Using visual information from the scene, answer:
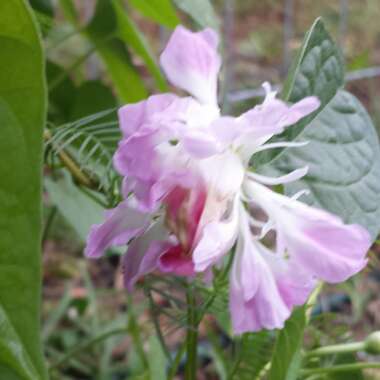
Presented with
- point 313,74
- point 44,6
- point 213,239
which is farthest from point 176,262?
point 44,6

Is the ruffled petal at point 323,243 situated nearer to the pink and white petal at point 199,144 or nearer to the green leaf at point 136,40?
the pink and white petal at point 199,144

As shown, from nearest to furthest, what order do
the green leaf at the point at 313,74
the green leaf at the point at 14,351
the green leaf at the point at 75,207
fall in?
the green leaf at the point at 14,351
the green leaf at the point at 313,74
the green leaf at the point at 75,207

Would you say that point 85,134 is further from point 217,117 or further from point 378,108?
point 378,108

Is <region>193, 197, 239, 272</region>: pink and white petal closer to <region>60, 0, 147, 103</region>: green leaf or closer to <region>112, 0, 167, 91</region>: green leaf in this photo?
<region>112, 0, 167, 91</region>: green leaf

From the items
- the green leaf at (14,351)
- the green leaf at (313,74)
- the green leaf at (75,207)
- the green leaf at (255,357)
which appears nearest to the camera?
the green leaf at (14,351)

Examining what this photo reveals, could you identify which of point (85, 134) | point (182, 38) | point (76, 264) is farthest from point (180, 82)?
point (76, 264)

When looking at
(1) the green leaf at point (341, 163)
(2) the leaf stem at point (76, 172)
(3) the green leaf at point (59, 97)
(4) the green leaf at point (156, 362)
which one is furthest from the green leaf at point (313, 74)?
(3) the green leaf at point (59, 97)

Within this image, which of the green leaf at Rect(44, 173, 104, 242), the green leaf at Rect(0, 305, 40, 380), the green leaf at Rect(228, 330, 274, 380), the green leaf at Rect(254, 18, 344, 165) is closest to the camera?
the green leaf at Rect(0, 305, 40, 380)

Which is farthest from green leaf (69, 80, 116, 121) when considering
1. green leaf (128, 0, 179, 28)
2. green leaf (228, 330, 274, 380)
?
green leaf (228, 330, 274, 380)

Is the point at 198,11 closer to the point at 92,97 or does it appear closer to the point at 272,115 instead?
the point at 272,115
